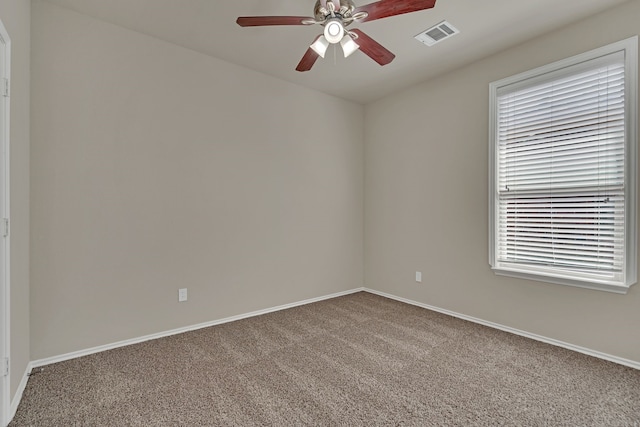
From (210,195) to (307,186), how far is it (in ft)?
4.21

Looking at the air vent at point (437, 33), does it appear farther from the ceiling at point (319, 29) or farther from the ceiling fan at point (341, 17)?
the ceiling fan at point (341, 17)

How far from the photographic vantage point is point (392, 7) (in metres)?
1.85

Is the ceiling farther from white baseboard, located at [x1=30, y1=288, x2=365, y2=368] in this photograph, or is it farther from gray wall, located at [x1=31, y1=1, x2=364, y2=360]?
white baseboard, located at [x1=30, y1=288, x2=365, y2=368]

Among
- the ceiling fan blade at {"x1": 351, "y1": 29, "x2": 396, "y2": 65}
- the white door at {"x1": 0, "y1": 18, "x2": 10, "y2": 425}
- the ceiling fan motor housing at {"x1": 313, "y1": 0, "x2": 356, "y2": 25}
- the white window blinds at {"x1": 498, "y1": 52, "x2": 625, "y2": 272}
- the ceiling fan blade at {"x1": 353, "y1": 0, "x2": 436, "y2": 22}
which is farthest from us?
the white window blinds at {"x1": 498, "y1": 52, "x2": 625, "y2": 272}

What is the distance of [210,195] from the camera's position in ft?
10.5

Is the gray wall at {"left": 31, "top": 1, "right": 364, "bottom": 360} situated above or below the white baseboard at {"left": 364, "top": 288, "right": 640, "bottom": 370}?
above

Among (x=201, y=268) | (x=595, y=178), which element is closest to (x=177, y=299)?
(x=201, y=268)

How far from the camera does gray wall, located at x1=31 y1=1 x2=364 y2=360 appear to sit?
7.92ft

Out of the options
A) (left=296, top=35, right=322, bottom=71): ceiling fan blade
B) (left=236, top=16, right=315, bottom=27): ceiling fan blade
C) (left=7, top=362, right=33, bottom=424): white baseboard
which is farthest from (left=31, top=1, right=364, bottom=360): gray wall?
(left=236, top=16, right=315, bottom=27): ceiling fan blade

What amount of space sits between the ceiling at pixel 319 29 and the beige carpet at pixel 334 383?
9.06 feet

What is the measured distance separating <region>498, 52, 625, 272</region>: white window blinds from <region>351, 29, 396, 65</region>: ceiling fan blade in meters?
1.54

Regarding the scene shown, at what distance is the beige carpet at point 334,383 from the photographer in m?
1.80

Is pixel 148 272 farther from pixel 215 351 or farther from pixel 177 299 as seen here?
pixel 215 351

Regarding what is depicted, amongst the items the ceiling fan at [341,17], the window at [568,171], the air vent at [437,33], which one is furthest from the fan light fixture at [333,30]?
the window at [568,171]
